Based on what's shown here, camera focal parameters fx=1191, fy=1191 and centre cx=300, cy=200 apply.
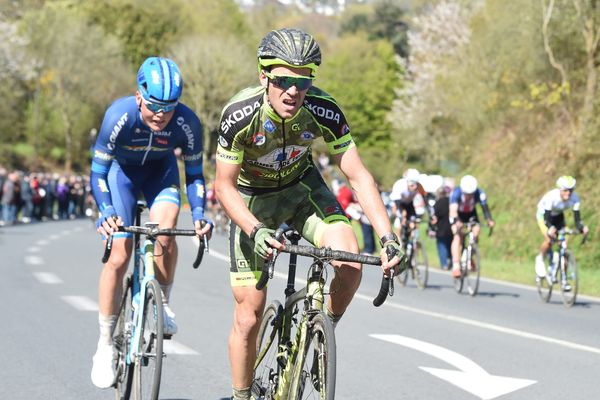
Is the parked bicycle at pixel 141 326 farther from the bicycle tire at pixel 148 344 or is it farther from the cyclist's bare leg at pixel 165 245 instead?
the cyclist's bare leg at pixel 165 245

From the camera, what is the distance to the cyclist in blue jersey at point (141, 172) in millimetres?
6996

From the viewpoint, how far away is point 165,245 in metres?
7.27

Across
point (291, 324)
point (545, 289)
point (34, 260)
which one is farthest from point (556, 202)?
point (291, 324)

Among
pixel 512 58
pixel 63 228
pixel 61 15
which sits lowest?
pixel 63 228

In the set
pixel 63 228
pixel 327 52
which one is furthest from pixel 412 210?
pixel 327 52

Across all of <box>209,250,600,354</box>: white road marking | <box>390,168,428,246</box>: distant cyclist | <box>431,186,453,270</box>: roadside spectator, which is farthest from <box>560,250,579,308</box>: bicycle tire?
<box>431,186,453,270</box>: roadside spectator

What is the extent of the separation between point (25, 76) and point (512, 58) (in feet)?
157

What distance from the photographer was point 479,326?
496 inches

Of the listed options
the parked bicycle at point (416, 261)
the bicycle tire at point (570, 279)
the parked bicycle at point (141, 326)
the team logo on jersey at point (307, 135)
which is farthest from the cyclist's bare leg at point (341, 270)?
the parked bicycle at point (416, 261)

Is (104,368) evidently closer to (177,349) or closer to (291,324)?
(291,324)

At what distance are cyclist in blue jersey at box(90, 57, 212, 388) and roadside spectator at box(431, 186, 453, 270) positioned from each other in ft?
50.1

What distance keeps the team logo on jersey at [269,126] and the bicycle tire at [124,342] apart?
5.83 ft

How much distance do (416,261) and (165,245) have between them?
39.5 feet

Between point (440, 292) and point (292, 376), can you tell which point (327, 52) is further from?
point (292, 376)
